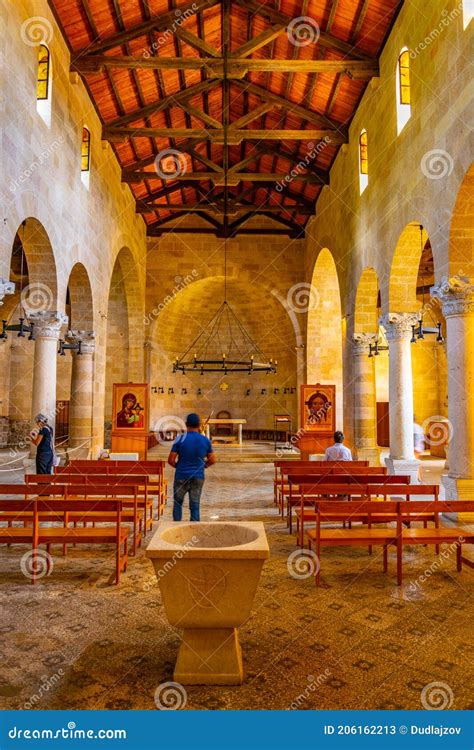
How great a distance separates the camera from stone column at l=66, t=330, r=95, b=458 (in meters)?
12.8

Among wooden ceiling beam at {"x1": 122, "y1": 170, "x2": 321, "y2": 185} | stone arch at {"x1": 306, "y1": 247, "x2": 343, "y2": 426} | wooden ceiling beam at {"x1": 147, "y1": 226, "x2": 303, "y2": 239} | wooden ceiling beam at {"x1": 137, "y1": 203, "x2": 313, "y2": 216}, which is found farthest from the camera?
wooden ceiling beam at {"x1": 147, "y1": 226, "x2": 303, "y2": 239}

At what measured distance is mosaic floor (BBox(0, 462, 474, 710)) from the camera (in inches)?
120

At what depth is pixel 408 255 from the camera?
33.3 ft

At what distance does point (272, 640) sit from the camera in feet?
12.4

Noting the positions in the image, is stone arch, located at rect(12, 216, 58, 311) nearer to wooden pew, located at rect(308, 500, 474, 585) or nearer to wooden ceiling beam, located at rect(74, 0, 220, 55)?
wooden ceiling beam, located at rect(74, 0, 220, 55)

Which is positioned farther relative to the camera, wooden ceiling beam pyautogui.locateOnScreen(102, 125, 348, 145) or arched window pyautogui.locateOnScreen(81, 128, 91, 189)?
wooden ceiling beam pyautogui.locateOnScreen(102, 125, 348, 145)

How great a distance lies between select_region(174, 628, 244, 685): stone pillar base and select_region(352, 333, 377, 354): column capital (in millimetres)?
10288

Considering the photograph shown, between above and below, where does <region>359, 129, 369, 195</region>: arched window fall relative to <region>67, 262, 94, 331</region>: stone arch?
above

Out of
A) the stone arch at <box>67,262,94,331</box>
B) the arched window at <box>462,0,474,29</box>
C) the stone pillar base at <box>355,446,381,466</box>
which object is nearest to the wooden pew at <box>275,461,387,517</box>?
the stone pillar base at <box>355,446,381,466</box>

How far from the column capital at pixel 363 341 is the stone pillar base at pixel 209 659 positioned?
10.3m

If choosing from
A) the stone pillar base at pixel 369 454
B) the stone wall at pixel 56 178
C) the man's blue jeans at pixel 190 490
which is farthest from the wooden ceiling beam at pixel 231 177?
the man's blue jeans at pixel 190 490

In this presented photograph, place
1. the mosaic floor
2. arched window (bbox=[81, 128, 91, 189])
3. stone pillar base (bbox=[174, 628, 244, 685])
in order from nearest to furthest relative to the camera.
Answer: the mosaic floor
stone pillar base (bbox=[174, 628, 244, 685])
arched window (bbox=[81, 128, 91, 189])

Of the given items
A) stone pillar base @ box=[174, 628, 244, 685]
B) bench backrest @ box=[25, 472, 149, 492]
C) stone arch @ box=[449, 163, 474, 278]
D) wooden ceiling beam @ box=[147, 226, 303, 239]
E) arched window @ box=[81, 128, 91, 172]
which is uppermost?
wooden ceiling beam @ box=[147, 226, 303, 239]

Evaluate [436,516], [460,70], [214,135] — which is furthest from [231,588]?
[214,135]
